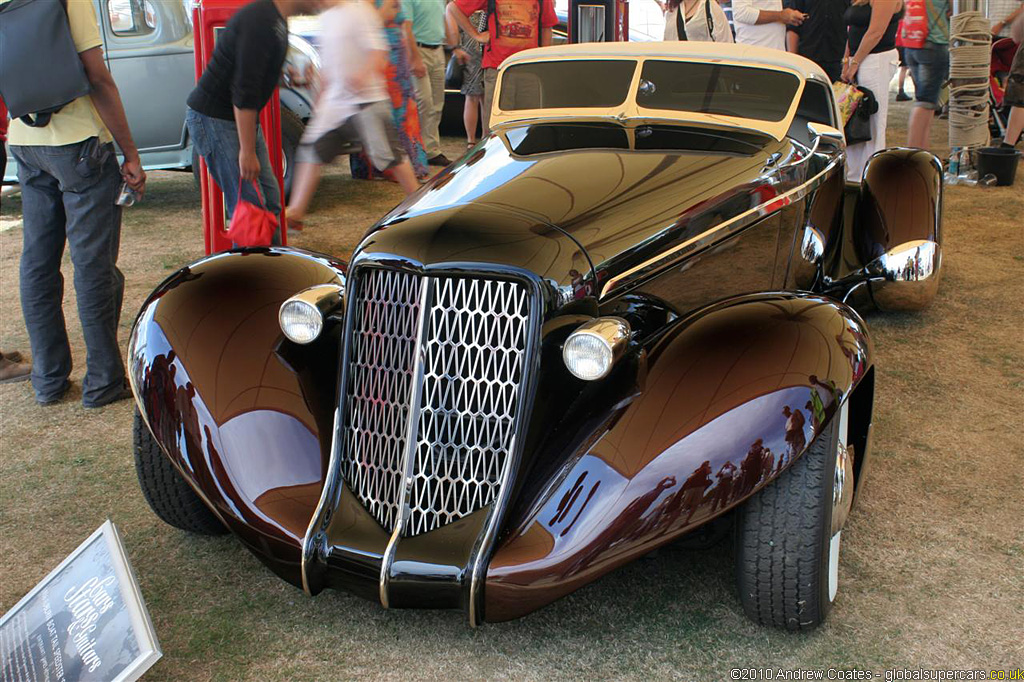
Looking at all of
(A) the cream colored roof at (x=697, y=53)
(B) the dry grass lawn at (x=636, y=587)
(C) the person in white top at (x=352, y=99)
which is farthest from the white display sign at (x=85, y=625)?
(C) the person in white top at (x=352, y=99)

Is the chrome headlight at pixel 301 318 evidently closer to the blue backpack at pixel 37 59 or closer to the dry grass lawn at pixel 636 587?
the dry grass lawn at pixel 636 587

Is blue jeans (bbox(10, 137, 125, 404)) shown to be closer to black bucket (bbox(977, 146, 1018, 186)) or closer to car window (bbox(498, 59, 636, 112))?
car window (bbox(498, 59, 636, 112))

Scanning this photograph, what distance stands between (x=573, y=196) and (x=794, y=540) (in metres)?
1.19

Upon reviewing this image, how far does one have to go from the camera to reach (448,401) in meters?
2.47

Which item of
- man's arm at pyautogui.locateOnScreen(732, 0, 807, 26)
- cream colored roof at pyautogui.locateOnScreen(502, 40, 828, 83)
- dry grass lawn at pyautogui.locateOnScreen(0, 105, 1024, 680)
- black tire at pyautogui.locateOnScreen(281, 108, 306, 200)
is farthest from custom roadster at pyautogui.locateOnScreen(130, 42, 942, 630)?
black tire at pyautogui.locateOnScreen(281, 108, 306, 200)

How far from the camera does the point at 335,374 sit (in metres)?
2.86

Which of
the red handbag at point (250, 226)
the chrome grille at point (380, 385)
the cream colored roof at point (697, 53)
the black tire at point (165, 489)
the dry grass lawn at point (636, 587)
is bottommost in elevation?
the dry grass lawn at point (636, 587)

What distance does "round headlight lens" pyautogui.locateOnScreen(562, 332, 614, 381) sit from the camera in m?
2.38

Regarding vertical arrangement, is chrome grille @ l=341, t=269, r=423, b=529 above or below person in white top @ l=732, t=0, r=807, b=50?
below

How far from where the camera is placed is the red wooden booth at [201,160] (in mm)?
5367

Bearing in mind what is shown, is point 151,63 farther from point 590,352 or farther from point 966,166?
point 966,166

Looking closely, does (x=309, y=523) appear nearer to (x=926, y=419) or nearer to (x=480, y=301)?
(x=480, y=301)

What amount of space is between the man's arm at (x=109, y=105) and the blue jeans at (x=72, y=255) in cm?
7

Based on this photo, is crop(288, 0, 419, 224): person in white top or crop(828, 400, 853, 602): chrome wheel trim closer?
crop(828, 400, 853, 602): chrome wheel trim
